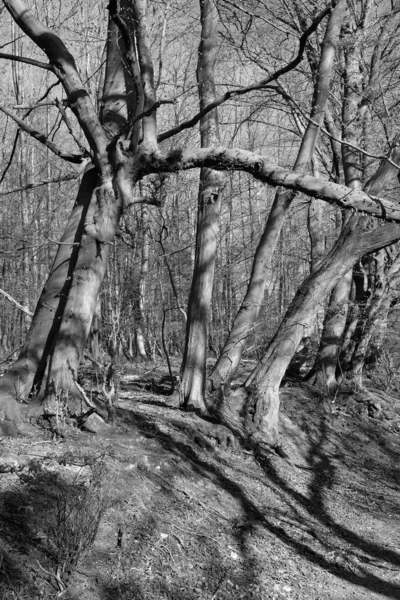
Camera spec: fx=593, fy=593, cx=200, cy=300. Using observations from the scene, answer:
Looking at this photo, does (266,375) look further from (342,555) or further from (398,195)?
(398,195)

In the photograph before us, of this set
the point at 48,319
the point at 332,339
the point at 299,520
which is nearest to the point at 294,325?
the point at 332,339

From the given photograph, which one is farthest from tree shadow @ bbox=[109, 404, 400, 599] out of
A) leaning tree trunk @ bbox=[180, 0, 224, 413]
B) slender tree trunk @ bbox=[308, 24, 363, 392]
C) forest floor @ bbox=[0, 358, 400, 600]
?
slender tree trunk @ bbox=[308, 24, 363, 392]

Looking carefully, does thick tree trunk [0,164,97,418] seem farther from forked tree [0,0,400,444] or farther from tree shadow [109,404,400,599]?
tree shadow [109,404,400,599]

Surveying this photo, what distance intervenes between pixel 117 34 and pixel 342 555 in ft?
18.6

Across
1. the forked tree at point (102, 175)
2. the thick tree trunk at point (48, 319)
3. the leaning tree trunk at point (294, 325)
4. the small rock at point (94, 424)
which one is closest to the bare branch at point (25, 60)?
the forked tree at point (102, 175)

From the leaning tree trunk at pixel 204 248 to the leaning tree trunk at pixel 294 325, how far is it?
922 millimetres

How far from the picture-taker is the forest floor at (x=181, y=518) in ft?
11.5

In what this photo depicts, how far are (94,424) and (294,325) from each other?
361 centimetres

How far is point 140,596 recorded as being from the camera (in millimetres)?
3602

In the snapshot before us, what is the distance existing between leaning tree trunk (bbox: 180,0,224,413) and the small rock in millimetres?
1861

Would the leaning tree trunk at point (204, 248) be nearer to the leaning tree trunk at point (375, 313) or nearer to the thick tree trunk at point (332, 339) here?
the thick tree trunk at point (332, 339)

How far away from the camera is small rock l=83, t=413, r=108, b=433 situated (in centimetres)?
550

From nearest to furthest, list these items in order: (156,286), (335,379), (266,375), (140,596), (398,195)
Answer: (140,596) → (266,375) → (335,379) → (398,195) → (156,286)

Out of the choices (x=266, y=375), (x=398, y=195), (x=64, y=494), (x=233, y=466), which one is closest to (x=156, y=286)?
(x=398, y=195)
